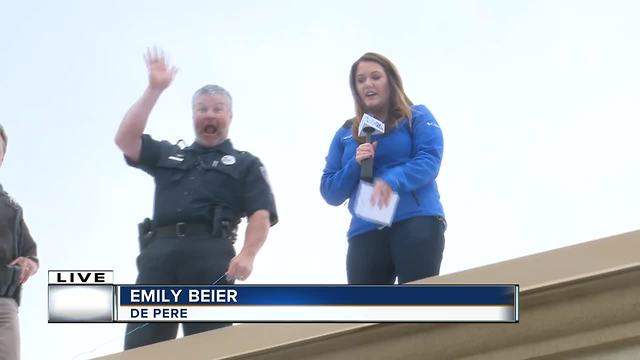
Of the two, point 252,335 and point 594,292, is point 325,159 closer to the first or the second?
point 252,335

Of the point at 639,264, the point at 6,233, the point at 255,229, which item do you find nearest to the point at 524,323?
the point at 639,264

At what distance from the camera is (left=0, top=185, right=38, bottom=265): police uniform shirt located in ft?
24.0

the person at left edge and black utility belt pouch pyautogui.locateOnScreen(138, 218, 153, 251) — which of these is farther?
black utility belt pouch pyautogui.locateOnScreen(138, 218, 153, 251)

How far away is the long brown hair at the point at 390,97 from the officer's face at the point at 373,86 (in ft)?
0.07

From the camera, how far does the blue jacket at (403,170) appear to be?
7020mm

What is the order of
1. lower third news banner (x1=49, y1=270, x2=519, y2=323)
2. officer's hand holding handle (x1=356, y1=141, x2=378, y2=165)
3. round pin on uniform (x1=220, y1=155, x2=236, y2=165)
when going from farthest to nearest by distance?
round pin on uniform (x1=220, y1=155, x2=236, y2=165), officer's hand holding handle (x1=356, y1=141, x2=378, y2=165), lower third news banner (x1=49, y1=270, x2=519, y2=323)

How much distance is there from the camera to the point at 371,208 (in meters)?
6.97

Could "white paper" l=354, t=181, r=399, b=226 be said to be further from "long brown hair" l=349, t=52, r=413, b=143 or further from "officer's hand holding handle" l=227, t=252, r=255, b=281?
"officer's hand holding handle" l=227, t=252, r=255, b=281

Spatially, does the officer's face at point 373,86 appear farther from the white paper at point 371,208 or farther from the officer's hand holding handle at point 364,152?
the white paper at point 371,208

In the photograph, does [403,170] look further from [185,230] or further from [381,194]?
[185,230]

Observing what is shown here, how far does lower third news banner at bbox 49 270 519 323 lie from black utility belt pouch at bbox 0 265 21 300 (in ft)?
2.76

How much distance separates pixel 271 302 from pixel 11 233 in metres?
1.88

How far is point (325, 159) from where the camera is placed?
24.3ft

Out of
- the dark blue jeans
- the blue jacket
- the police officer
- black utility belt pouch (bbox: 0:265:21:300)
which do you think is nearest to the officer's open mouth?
the blue jacket
